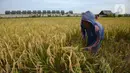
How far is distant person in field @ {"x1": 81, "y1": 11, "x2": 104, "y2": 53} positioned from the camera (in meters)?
2.24

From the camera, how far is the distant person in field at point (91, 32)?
7.34ft

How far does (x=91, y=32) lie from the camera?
7.86 feet

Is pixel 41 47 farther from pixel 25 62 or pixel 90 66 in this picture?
pixel 90 66

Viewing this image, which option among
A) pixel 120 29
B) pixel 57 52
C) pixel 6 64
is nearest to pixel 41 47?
pixel 57 52

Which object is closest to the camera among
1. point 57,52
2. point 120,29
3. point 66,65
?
point 66,65

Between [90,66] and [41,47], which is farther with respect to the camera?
[41,47]

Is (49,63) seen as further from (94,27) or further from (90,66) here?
(94,27)

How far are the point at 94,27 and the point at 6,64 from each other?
0.86 m

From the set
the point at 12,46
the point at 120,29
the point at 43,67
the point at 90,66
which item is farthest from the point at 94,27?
the point at 120,29

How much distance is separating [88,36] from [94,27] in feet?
0.51

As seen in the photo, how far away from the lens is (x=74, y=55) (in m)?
1.93

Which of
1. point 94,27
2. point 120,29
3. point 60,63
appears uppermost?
point 94,27

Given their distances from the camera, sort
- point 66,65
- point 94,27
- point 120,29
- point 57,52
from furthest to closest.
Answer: point 120,29 < point 94,27 < point 57,52 < point 66,65

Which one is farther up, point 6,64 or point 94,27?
point 94,27
